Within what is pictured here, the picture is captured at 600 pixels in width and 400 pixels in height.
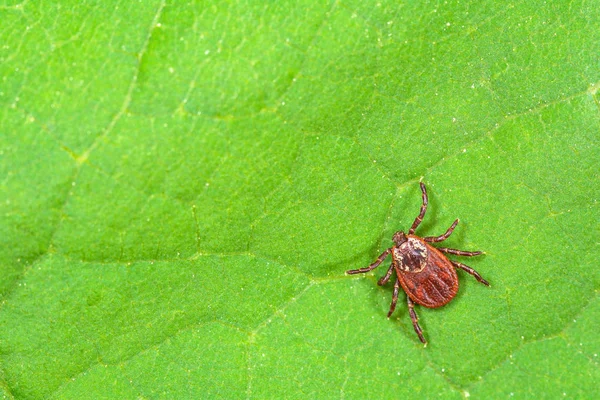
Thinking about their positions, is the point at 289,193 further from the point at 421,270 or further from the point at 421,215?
the point at 421,270

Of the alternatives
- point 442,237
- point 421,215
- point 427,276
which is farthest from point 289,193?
point 427,276

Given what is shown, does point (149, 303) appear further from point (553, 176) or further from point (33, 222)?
point (553, 176)

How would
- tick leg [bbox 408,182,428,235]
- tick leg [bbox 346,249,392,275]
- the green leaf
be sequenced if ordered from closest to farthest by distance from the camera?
the green leaf < tick leg [bbox 408,182,428,235] < tick leg [bbox 346,249,392,275]

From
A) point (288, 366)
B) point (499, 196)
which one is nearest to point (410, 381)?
point (288, 366)

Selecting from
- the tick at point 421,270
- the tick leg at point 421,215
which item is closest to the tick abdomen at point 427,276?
the tick at point 421,270

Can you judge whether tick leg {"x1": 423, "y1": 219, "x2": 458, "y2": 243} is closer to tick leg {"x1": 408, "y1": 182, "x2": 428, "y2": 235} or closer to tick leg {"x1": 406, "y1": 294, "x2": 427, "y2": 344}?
tick leg {"x1": 408, "y1": 182, "x2": 428, "y2": 235}

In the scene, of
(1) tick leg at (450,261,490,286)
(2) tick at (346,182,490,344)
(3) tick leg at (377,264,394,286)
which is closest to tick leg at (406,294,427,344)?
(2) tick at (346,182,490,344)
